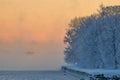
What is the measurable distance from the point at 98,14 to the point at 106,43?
41.5 ft

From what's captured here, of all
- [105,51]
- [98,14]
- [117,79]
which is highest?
[98,14]

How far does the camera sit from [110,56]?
334 feet

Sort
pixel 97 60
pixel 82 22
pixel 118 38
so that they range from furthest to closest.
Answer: pixel 82 22 < pixel 97 60 < pixel 118 38

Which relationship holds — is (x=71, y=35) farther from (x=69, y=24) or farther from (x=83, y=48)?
(x=83, y=48)

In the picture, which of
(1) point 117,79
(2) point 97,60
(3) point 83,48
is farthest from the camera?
(3) point 83,48

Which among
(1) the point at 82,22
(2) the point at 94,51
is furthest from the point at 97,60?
(1) the point at 82,22

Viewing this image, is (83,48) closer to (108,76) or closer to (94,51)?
(94,51)

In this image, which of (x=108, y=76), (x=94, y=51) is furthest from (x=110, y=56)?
(x=108, y=76)

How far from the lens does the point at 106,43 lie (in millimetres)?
102562

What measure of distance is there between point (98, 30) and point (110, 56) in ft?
25.2

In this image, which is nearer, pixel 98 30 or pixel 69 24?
pixel 98 30

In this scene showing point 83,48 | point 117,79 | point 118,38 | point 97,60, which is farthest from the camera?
point 83,48

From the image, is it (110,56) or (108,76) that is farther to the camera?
(110,56)

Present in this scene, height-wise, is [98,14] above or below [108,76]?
above
